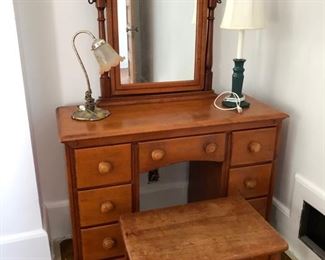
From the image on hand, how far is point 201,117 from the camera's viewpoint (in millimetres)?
1450

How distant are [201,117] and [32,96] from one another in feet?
2.54

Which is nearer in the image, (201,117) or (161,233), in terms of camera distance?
(161,233)

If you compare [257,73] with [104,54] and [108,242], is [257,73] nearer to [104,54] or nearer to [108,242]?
[104,54]

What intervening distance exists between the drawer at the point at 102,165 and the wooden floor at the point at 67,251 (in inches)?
21.9

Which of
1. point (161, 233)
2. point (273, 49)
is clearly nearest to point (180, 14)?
point (273, 49)

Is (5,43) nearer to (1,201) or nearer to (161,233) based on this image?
(1,201)

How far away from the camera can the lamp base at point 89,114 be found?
4.64 ft

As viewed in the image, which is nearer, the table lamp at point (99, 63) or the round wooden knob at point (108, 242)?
Result: the table lamp at point (99, 63)

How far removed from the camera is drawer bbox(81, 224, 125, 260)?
1426 mm

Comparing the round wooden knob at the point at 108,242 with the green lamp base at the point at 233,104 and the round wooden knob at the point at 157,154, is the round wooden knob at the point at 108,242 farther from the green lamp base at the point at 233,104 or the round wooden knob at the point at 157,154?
the green lamp base at the point at 233,104

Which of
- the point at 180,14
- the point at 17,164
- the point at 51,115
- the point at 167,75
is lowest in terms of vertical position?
the point at 17,164

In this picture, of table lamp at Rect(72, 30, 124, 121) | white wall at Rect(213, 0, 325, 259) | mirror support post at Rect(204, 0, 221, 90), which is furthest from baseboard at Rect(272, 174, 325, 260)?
table lamp at Rect(72, 30, 124, 121)

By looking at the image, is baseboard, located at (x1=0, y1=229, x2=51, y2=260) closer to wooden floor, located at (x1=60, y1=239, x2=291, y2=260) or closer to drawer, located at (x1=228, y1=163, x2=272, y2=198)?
wooden floor, located at (x1=60, y1=239, x2=291, y2=260)

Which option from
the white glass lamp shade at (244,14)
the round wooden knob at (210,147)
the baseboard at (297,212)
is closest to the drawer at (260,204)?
the baseboard at (297,212)
